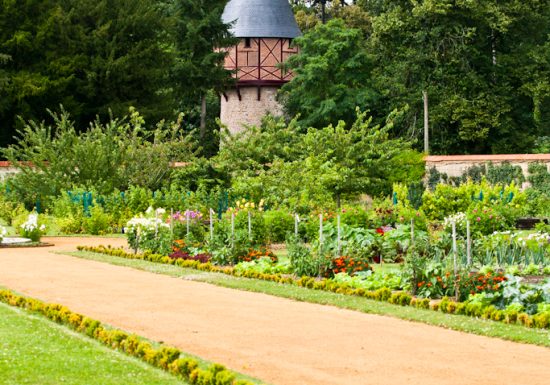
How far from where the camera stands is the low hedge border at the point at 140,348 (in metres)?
8.64

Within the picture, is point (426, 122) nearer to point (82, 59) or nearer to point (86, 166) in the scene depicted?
point (82, 59)

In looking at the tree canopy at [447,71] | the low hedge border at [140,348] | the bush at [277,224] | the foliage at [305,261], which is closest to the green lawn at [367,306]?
the foliage at [305,261]

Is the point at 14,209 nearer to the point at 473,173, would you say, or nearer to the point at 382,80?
the point at 473,173

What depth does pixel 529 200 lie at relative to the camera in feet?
112

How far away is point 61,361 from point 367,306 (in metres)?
4.99

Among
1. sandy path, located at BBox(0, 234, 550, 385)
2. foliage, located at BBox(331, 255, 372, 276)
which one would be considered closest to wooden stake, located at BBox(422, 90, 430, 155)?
foliage, located at BBox(331, 255, 372, 276)

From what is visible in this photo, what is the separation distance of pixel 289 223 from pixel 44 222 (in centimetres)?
615

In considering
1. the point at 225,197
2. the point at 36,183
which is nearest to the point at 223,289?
the point at 225,197

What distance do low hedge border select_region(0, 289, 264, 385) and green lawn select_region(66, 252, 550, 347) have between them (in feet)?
11.0

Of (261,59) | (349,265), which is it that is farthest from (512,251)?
(261,59)

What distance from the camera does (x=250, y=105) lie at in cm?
5469

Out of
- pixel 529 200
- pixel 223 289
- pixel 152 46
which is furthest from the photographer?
pixel 152 46

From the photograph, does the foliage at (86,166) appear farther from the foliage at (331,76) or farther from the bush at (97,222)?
the foliage at (331,76)

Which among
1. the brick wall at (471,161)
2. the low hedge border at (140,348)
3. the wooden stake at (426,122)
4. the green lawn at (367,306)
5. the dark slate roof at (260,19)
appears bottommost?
the green lawn at (367,306)
